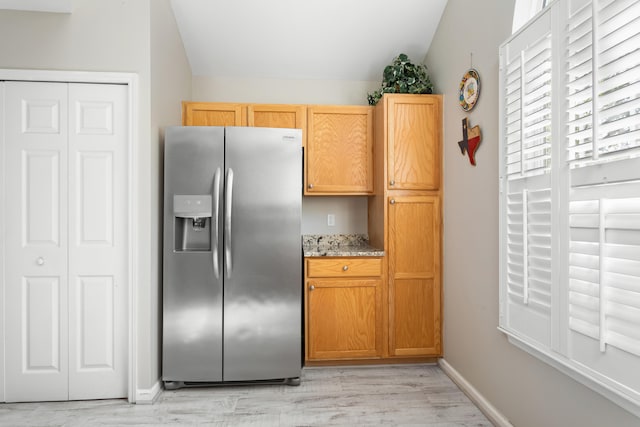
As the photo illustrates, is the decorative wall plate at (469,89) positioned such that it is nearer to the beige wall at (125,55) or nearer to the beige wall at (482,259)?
the beige wall at (482,259)

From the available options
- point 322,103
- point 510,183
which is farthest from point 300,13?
point 510,183

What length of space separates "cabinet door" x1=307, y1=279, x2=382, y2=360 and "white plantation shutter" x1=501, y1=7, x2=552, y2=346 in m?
1.11

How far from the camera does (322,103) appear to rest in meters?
3.53

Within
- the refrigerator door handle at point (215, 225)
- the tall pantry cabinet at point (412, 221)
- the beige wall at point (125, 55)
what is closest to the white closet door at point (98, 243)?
the beige wall at point (125, 55)

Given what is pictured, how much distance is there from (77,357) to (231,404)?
40.4 inches

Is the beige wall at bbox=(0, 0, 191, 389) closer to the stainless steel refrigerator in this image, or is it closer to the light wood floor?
the stainless steel refrigerator

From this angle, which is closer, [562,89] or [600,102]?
[600,102]

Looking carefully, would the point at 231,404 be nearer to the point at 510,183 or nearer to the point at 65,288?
the point at 65,288

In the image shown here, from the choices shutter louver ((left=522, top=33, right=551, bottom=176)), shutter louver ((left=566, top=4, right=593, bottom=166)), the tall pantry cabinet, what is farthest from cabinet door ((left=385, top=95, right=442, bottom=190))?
shutter louver ((left=566, top=4, right=593, bottom=166))

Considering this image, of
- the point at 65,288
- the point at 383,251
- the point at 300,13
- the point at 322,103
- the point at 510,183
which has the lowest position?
the point at 65,288

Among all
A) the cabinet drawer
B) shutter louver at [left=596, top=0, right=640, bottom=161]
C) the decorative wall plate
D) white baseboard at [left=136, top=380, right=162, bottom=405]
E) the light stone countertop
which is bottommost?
white baseboard at [left=136, top=380, right=162, bottom=405]

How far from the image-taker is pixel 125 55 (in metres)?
2.44

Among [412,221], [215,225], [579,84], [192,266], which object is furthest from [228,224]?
[579,84]

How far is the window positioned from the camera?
1.26m
